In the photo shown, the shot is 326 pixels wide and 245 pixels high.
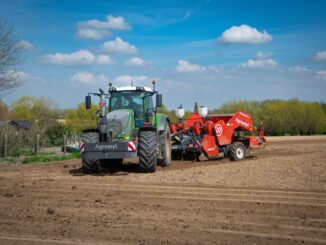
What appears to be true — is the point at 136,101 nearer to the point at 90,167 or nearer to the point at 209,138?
the point at 90,167

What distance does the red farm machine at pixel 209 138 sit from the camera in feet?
52.0

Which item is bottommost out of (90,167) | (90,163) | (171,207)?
(171,207)

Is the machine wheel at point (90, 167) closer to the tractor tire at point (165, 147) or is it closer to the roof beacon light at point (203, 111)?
the tractor tire at point (165, 147)

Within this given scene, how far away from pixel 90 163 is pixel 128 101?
2252 millimetres

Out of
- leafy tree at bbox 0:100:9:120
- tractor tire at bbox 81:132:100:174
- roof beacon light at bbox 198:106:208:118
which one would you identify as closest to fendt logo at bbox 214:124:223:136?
roof beacon light at bbox 198:106:208:118

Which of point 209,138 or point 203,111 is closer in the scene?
point 209,138

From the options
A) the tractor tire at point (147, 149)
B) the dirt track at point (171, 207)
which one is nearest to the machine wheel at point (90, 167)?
the dirt track at point (171, 207)

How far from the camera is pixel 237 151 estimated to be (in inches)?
633

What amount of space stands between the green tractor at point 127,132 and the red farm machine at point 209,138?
1.58 m

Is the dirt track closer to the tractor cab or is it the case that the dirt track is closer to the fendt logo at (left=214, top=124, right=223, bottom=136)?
the tractor cab

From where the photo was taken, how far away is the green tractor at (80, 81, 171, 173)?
1192 cm

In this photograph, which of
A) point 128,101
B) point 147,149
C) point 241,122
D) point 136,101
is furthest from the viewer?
point 241,122

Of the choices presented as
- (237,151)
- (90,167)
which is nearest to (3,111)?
(237,151)

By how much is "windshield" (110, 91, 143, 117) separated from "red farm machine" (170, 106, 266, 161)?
3110 millimetres
